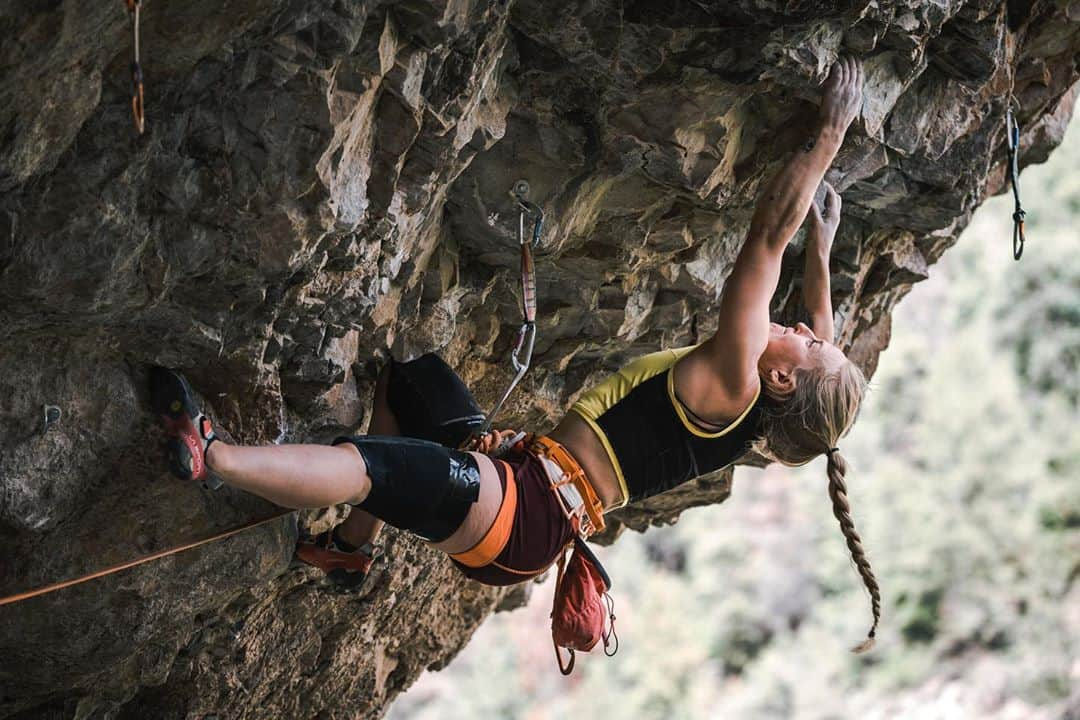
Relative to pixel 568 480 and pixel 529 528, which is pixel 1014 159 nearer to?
pixel 568 480

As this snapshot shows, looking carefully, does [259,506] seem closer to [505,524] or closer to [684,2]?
[505,524]

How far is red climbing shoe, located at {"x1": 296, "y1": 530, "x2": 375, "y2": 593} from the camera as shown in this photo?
367cm

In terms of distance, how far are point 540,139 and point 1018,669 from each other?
1419 centimetres

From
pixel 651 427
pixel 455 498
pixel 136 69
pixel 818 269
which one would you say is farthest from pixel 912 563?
pixel 136 69

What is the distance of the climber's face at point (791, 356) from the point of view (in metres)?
3.18

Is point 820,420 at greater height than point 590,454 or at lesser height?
greater

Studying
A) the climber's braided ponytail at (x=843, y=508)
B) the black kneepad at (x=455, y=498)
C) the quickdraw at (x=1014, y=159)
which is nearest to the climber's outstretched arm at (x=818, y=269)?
the climber's braided ponytail at (x=843, y=508)

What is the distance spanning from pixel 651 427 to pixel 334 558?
45.4 inches

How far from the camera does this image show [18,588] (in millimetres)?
2840

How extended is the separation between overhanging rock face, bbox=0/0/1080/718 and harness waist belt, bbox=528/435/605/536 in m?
0.61

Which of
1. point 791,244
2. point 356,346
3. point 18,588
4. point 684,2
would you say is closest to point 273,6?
point 684,2

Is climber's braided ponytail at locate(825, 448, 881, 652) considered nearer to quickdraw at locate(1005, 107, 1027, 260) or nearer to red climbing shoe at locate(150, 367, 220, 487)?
quickdraw at locate(1005, 107, 1027, 260)

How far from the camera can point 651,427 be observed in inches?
126

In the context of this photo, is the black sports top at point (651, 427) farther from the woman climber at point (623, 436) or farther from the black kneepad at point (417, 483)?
the black kneepad at point (417, 483)
